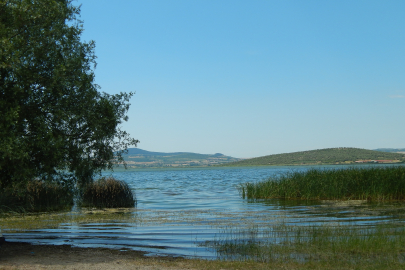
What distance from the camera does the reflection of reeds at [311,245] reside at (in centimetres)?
1016

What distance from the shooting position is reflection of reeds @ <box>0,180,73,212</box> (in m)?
21.2

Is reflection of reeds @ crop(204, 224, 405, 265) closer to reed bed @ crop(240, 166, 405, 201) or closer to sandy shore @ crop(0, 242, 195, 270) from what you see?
sandy shore @ crop(0, 242, 195, 270)

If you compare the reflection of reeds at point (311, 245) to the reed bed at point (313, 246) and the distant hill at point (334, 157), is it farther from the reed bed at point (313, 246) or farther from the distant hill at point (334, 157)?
the distant hill at point (334, 157)

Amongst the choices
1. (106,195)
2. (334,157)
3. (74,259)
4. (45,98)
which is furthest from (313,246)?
(334,157)

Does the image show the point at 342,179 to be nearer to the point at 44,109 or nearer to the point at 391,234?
the point at 391,234

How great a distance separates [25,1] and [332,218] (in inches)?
608

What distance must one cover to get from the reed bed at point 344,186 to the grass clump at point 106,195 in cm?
1129

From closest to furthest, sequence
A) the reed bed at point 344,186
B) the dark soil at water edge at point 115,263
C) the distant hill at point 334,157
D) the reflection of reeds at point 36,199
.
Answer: the dark soil at water edge at point 115,263 < the reflection of reeds at point 36,199 < the reed bed at point 344,186 < the distant hill at point 334,157

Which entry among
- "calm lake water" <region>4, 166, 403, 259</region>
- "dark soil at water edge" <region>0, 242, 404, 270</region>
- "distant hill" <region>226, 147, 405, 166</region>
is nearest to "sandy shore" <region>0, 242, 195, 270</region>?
"dark soil at water edge" <region>0, 242, 404, 270</region>

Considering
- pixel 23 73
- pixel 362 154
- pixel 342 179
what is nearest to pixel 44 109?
pixel 23 73

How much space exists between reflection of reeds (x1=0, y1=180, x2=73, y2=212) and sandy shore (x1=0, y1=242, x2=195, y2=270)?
9.82 metres

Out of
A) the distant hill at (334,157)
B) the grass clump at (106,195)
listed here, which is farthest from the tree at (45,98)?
the distant hill at (334,157)

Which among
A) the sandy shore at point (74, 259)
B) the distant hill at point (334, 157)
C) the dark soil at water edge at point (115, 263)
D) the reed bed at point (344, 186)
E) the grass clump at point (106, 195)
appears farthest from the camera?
the distant hill at point (334, 157)

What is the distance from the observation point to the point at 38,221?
60.5 ft
